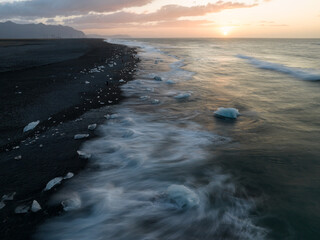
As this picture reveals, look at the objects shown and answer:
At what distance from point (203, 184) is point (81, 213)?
7.99 ft

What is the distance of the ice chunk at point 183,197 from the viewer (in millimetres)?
3783

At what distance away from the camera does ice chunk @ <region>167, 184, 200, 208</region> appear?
149 inches

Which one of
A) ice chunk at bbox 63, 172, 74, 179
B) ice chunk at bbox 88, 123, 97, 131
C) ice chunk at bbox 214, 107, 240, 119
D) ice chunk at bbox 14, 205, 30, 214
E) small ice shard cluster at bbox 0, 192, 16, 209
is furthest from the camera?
ice chunk at bbox 214, 107, 240, 119

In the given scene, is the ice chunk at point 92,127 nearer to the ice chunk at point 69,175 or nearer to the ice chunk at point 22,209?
the ice chunk at point 69,175

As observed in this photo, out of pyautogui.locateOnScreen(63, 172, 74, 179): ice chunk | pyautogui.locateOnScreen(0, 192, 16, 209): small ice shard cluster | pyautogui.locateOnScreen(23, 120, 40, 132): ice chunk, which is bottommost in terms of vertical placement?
pyautogui.locateOnScreen(63, 172, 74, 179): ice chunk

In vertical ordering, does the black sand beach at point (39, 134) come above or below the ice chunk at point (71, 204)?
above

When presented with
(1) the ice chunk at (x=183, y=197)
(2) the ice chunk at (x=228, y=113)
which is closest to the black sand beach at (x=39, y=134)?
(1) the ice chunk at (x=183, y=197)

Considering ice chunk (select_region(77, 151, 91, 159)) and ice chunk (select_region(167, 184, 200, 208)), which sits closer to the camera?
ice chunk (select_region(167, 184, 200, 208))

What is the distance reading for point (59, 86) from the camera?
10273 millimetres

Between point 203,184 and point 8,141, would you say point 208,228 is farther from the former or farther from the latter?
point 8,141

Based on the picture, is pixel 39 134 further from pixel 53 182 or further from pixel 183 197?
pixel 183 197

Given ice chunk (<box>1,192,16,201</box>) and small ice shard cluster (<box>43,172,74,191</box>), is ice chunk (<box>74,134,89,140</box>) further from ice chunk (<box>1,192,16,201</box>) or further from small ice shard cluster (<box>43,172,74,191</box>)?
ice chunk (<box>1,192,16,201</box>)

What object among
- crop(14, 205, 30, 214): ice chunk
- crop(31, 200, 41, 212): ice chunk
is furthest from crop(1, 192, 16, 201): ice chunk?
crop(31, 200, 41, 212): ice chunk

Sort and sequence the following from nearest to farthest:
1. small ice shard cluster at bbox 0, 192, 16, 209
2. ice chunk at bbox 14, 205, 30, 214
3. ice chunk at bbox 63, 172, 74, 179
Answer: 1. ice chunk at bbox 14, 205, 30, 214
2. small ice shard cluster at bbox 0, 192, 16, 209
3. ice chunk at bbox 63, 172, 74, 179
